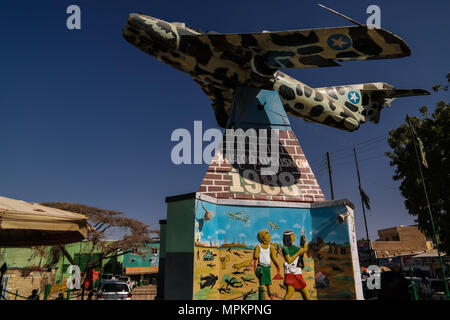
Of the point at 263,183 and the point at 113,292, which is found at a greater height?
the point at 263,183

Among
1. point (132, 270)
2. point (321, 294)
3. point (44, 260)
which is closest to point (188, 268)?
point (321, 294)

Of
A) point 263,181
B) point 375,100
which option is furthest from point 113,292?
point 375,100

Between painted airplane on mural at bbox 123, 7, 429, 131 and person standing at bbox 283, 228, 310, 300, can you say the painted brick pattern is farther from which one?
painted airplane on mural at bbox 123, 7, 429, 131

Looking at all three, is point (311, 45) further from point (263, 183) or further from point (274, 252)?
point (274, 252)

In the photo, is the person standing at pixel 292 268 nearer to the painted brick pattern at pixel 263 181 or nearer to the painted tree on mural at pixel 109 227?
A: the painted brick pattern at pixel 263 181

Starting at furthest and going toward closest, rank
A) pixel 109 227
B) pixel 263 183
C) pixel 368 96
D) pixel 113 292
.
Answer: pixel 109 227
pixel 113 292
pixel 368 96
pixel 263 183

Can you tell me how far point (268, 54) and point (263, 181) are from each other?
3.84 meters

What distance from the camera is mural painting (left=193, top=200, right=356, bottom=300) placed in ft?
24.0

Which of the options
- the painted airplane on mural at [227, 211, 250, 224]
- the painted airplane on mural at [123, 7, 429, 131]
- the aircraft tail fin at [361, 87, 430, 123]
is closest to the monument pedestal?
the painted airplane on mural at [227, 211, 250, 224]

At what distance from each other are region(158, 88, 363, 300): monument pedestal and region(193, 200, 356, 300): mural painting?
0.02 meters

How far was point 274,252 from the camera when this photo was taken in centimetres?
772
